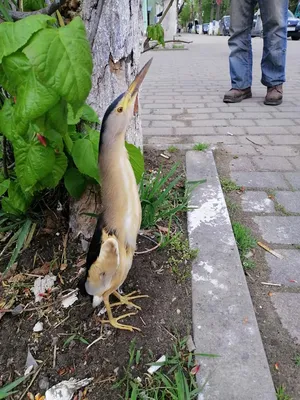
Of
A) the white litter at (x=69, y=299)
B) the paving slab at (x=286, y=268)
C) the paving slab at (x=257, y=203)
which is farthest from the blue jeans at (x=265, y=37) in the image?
the white litter at (x=69, y=299)

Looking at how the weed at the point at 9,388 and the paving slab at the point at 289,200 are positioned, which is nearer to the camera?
the weed at the point at 9,388

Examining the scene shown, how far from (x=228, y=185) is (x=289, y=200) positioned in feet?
1.48

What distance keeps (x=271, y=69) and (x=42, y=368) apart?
14.1 ft

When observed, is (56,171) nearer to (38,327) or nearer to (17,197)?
(17,197)

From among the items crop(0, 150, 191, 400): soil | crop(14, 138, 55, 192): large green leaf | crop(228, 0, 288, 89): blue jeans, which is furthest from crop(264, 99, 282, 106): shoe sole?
crop(14, 138, 55, 192): large green leaf

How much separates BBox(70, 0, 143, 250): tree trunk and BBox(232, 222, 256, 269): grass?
85 centimetres

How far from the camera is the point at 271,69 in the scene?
460cm

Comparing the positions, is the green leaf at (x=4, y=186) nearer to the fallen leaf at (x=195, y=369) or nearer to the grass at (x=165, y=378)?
the grass at (x=165, y=378)

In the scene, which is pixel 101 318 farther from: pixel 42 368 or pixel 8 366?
pixel 8 366

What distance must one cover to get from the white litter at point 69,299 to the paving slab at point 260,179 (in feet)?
5.34

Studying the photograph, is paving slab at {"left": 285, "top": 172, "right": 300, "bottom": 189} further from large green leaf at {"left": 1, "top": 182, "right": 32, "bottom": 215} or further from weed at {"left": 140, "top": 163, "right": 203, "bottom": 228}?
large green leaf at {"left": 1, "top": 182, "right": 32, "bottom": 215}

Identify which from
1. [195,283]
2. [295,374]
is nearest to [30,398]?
[195,283]

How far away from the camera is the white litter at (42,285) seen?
6.10 ft

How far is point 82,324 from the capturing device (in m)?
1.68
